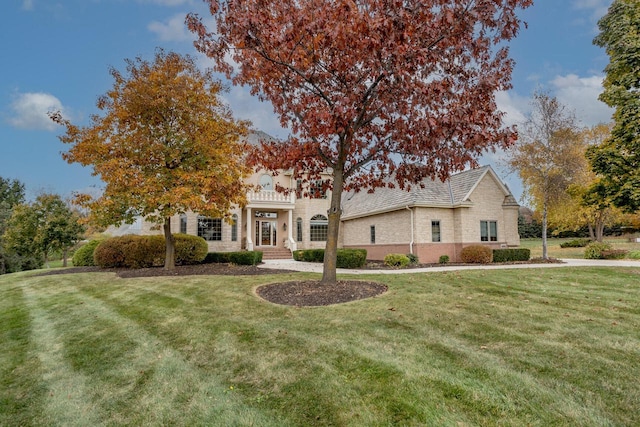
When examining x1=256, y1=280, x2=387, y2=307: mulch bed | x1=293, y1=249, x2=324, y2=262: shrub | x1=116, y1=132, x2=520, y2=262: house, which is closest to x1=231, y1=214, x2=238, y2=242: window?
x1=116, y1=132, x2=520, y2=262: house

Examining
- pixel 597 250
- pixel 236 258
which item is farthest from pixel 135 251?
pixel 597 250

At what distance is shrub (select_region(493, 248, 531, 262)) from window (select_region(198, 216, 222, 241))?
1745 cm

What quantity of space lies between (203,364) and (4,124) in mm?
31367

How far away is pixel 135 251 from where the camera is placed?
52.4 feet

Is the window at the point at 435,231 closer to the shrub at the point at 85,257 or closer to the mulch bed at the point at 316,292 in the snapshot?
the mulch bed at the point at 316,292

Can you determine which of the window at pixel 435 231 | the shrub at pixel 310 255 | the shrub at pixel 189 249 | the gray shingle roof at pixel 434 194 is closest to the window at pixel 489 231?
the gray shingle roof at pixel 434 194

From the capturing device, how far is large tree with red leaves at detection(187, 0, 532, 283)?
6.40 metres

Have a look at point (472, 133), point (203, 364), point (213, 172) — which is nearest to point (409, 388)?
point (203, 364)

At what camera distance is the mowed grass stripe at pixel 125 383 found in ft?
10.0

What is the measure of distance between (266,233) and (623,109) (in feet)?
70.3

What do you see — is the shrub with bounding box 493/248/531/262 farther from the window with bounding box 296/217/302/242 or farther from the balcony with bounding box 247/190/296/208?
the balcony with bounding box 247/190/296/208

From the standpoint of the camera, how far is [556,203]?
21000 millimetres

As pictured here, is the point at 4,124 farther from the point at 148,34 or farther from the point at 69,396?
the point at 69,396

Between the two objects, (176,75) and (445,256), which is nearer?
(176,75)
